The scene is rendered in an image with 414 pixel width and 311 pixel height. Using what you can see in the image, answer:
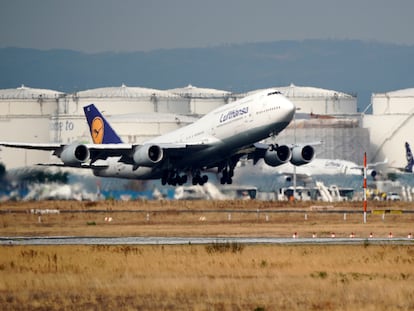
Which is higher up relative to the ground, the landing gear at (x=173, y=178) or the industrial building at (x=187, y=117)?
the industrial building at (x=187, y=117)

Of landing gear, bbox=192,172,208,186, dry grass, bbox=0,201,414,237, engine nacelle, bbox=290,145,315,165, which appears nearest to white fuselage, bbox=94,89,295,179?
landing gear, bbox=192,172,208,186

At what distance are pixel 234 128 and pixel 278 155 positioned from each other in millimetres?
7549

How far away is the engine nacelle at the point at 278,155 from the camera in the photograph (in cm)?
7856

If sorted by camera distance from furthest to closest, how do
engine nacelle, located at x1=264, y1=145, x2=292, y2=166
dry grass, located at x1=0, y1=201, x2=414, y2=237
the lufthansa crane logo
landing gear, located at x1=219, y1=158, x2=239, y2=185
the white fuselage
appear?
1. the lufthansa crane logo
2. landing gear, located at x1=219, y1=158, x2=239, y2=185
3. engine nacelle, located at x1=264, y1=145, x2=292, y2=166
4. the white fuselage
5. dry grass, located at x1=0, y1=201, x2=414, y2=237

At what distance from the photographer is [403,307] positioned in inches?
1185

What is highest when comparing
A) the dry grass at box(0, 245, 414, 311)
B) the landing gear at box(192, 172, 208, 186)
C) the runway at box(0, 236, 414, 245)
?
the landing gear at box(192, 172, 208, 186)

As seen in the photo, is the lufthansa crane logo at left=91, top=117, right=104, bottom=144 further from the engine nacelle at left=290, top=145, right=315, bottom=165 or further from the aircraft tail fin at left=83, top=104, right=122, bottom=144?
the engine nacelle at left=290, top=145, right=315, bottom=165

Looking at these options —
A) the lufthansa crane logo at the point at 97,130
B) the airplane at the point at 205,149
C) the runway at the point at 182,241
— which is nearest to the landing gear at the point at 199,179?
the airplane at the point at 205,149

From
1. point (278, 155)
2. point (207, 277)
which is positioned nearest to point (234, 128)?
point (278, 155)

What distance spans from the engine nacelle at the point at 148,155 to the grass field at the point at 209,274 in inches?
583

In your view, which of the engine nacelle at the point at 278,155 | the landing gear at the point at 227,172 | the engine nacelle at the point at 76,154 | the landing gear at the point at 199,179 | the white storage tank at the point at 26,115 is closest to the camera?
the engine nacelle at the point at 76,154

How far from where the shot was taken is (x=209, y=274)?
3744 centimetres

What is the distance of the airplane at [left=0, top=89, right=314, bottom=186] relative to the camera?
70875mm

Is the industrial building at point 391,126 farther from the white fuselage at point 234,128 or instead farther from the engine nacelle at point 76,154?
the engine nacelle at point 76,154
